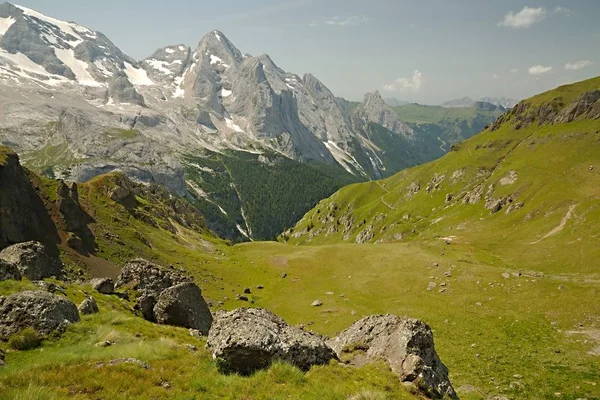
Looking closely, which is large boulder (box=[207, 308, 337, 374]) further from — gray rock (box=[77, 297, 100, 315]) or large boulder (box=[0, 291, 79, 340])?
gray rock (box=[77, 297, 100, 315])

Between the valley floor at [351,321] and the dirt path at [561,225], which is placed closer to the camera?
the valley floor at [351,321]

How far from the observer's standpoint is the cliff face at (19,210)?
182 feet

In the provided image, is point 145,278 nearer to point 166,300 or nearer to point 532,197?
point 166,300

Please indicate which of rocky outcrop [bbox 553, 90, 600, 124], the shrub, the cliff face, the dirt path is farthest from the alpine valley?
rocky outcrop [bbox 553, 90, 600, 124]

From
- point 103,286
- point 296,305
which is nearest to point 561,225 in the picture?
point 296,305

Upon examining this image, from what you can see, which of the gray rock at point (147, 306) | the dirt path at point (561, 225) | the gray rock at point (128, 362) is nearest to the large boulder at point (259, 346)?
the gray rock at point (128, 362)

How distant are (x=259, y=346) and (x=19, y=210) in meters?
59.9

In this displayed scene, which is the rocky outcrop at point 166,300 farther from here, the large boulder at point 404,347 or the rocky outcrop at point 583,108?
the rocky outcrop at point 583,108

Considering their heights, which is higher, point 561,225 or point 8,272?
point 8,272

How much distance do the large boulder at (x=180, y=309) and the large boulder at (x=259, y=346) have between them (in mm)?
12106

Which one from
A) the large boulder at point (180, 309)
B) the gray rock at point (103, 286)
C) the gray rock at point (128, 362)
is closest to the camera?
the gray rock at point (128, 362)

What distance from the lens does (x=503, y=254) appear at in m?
79.1

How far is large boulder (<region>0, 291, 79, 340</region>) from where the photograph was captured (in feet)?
65.4

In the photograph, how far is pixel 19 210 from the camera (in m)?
59.3
